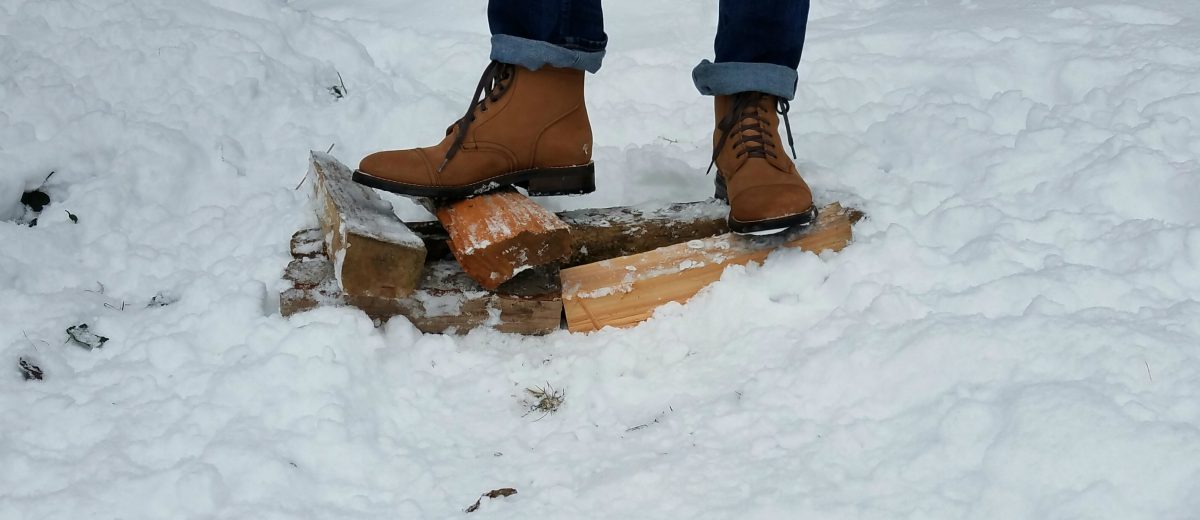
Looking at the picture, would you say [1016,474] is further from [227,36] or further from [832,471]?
[227,36]

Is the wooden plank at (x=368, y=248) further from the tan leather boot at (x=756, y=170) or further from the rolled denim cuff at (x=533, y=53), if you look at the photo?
the tan leather boot at (x=756, y=170)

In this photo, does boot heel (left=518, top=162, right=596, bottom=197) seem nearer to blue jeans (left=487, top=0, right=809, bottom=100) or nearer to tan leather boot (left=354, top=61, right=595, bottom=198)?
tan leather boot (left=354, top=61, right=595, bottom=198)

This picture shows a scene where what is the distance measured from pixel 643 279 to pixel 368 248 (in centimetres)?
66

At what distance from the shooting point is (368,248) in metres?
2.07

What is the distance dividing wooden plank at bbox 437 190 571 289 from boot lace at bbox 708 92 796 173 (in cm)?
54

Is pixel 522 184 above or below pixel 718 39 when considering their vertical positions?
below

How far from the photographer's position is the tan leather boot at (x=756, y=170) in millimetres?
2260

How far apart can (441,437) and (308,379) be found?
31 cm

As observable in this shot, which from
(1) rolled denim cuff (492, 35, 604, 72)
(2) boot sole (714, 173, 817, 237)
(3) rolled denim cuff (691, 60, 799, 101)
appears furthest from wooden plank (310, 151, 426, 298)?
(3) rolled denim cuff (691, 60, 799, 101)

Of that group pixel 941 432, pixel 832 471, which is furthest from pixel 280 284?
pixel 941 432

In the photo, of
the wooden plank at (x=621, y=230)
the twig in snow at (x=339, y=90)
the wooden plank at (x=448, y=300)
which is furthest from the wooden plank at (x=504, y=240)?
the twig in snow at (x=339, y=90)

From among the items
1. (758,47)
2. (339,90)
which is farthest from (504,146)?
(339,90)

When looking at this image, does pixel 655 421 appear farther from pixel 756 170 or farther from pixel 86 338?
pixel 86 338

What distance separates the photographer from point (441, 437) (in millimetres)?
1936
